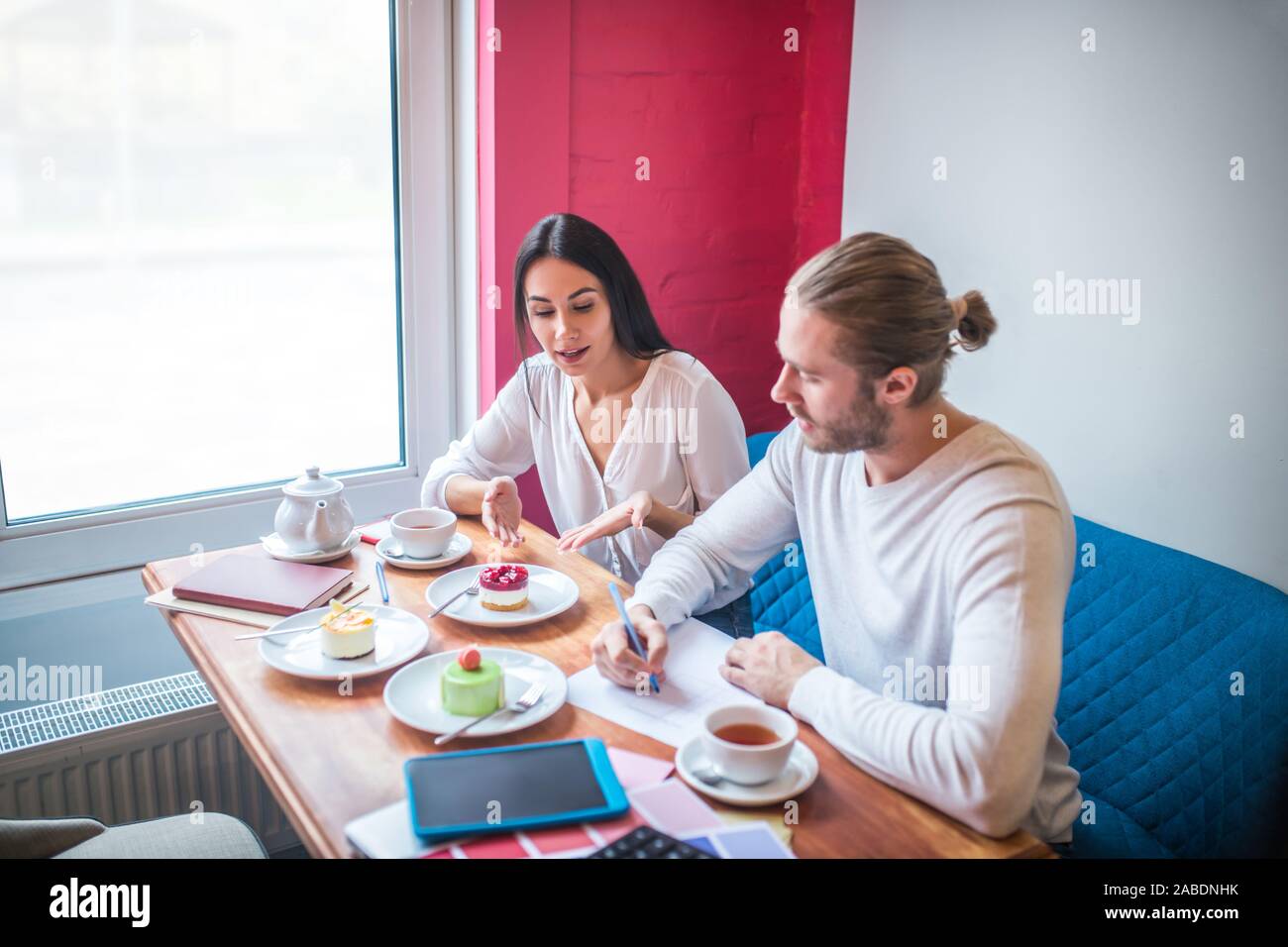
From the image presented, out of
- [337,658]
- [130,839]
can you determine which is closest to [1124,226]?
[337,658]

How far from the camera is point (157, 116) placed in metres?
2.16

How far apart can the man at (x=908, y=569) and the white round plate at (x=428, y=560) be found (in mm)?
385

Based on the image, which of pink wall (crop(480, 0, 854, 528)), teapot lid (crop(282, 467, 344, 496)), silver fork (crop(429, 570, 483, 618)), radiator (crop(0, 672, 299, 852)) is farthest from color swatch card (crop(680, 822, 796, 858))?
pink wall (crop(480, 0, 854, 528))

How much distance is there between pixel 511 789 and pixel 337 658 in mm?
411

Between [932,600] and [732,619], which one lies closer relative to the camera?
[932,600]

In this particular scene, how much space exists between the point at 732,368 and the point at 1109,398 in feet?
3.43

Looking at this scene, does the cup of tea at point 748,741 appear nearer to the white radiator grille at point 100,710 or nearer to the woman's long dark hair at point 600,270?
the woman's long dark hair at point 600,270

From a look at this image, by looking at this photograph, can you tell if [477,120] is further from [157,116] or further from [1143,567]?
[1143,567]

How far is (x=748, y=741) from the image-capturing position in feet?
4.09

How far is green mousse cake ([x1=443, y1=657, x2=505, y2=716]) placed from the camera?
4.36 ft

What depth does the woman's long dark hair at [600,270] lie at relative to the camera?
2016mm

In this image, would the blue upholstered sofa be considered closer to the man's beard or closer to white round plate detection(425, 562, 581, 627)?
the man's beard

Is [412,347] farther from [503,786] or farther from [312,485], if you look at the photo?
[503,786]

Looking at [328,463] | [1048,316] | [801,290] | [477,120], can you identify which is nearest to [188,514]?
[328,463]
